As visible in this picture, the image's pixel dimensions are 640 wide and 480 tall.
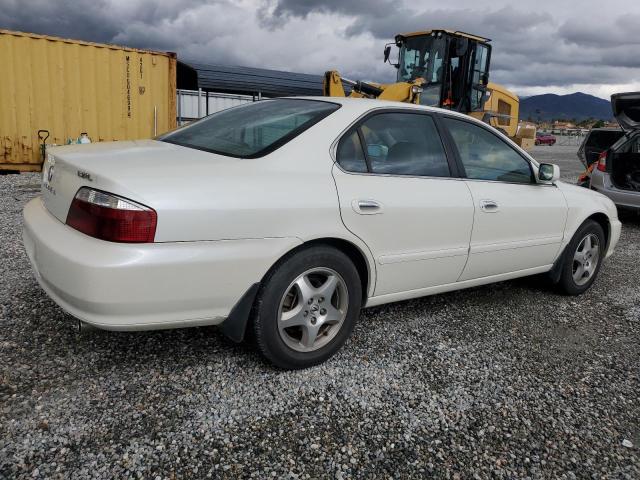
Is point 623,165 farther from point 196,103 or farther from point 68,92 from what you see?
point 196,103

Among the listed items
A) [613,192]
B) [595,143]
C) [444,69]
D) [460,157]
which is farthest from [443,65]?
[460,157]

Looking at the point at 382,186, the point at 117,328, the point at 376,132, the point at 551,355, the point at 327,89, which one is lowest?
the point at 551,355

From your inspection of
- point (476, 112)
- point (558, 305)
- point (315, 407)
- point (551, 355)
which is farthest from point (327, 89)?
point (315, 407)

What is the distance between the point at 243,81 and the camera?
19281 millimetres

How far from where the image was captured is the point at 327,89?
31.2 ft

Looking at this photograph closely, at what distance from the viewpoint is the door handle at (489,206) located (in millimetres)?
3344

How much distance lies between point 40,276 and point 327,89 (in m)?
7.78

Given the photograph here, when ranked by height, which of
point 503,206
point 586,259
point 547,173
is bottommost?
point 586,259

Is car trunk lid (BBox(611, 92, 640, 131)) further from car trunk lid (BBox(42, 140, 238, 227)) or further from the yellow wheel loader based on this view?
car trunk lid (BBox(42, 140, 238, 227))

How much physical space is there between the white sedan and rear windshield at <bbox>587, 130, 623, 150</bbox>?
6022 millimetres

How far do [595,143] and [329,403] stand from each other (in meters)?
8.41

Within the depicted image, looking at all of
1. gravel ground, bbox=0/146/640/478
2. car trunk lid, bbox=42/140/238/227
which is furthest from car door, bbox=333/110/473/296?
car trunk lid, bbox=42/140/238/227

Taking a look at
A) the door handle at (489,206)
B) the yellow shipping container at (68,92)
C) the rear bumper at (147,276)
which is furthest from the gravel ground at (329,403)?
the yellow shipping container at (68,92)

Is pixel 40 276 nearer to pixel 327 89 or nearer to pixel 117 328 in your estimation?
pixel 117 328
